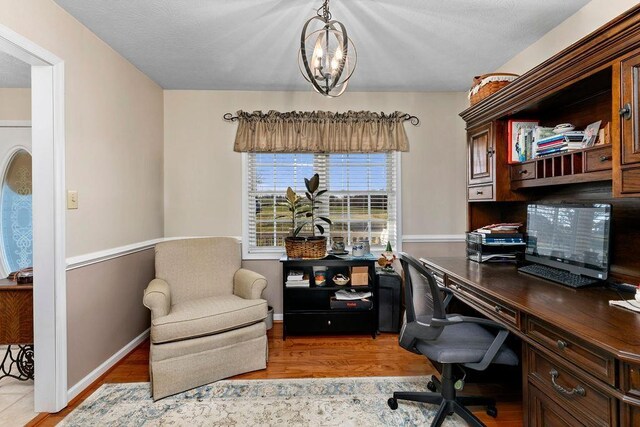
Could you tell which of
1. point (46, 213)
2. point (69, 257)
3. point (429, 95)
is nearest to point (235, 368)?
point (69, 257)

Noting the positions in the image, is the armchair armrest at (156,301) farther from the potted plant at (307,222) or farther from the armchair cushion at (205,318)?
the potted plant at (307,222)

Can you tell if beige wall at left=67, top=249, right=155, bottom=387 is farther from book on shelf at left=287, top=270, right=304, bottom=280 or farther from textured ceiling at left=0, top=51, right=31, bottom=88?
textured ceiling at left=0, top=51, right=31, bottom=88

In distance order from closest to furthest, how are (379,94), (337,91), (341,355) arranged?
(337,91)
(341,355)
(379,94)

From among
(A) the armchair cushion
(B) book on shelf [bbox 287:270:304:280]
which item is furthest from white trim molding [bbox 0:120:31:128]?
(B) book on shelf [bbox 287:270:304:280]

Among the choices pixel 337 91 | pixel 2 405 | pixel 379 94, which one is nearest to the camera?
pixel 337 91

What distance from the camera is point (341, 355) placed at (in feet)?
8.73

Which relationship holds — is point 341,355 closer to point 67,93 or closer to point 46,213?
point 46,213

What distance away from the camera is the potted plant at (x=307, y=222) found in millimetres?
3012

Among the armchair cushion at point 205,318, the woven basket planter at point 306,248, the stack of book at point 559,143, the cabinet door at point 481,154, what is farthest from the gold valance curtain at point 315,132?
the armchair cushion at point 205,318

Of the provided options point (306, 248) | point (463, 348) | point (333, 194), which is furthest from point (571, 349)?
point (333, 194)

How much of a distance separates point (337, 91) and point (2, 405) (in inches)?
111

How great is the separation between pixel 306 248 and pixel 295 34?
1756mm

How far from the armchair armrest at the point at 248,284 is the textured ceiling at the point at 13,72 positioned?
7.71 ft

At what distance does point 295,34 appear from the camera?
230 cm
